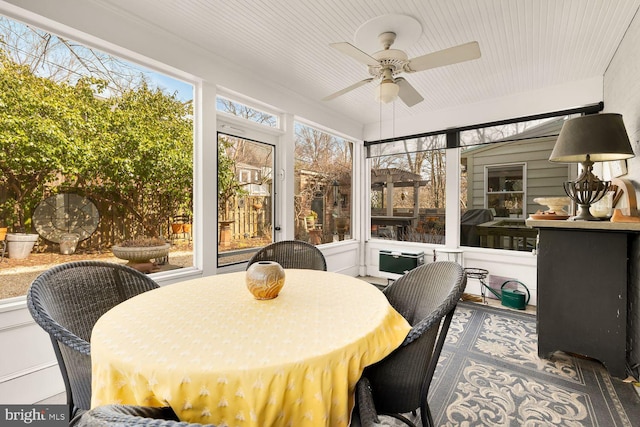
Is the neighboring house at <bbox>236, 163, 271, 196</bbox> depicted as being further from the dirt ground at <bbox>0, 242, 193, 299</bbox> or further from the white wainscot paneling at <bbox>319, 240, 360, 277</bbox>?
the dirt ground at <bbox>0, 242, 193, 299</bbox>

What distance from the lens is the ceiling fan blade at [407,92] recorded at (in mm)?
2473

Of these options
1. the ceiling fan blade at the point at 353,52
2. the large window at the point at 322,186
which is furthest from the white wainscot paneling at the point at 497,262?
the ceiling fan blade at the point at 353,52

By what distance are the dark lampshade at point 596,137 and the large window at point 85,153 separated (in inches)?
123

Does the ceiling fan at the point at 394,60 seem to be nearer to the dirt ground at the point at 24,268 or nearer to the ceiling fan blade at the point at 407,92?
the ceiling fan blade at the point at 407,92

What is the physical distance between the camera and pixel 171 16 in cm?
233

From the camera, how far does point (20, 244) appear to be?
79.1 inches

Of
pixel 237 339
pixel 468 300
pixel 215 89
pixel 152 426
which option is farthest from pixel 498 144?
pixel 152 426

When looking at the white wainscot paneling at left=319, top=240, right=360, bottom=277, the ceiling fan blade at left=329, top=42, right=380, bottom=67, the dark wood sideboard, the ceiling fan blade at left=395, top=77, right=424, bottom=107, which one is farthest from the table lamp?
the white wainscot paneling at left=319, top=240, right=360, bottom=277

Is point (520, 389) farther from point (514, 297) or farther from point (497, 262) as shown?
point (497, 262)

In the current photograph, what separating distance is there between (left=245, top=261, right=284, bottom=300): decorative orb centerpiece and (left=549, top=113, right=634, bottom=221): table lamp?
231 cm

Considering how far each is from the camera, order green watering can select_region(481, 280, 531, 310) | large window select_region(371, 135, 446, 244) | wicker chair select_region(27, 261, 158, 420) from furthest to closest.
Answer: large window select_region(371, 135, 446, 244) → green watering can select_region(481, 280, 531, 310) → wicker chair select_region(27, 261, 158, 420)

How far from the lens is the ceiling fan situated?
1980 mm

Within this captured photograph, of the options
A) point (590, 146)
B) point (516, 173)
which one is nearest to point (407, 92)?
point (590, 146)

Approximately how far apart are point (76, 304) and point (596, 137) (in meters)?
3.32
